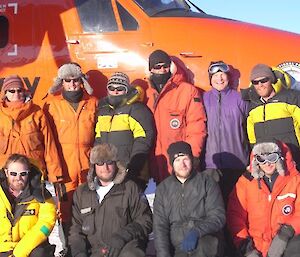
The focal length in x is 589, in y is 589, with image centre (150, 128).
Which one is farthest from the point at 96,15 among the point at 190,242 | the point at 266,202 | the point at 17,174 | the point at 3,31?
the point at 190,242

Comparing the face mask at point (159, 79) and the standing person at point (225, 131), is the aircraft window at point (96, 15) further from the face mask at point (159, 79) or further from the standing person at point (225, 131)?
the standing person at point (225, 131)

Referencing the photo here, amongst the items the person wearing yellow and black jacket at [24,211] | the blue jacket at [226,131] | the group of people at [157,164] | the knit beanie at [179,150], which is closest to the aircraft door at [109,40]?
the group of people at [157,164]

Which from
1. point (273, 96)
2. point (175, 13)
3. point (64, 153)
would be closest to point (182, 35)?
point (175, 13)

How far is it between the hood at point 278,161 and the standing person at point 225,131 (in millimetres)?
512

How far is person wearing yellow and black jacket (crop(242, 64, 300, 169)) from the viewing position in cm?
596

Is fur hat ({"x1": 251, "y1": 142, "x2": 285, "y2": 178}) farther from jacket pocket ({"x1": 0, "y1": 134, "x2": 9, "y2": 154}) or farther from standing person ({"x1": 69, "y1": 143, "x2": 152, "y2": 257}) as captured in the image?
jacket pocket ({"x1": 0, "y1": 134, "x2": 9, "y2": 154})

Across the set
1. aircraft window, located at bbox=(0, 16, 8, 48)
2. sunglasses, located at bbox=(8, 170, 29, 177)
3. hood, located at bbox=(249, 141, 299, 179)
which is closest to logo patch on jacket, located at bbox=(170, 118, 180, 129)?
hood, located at bbox=(249, 141, 299, 179)

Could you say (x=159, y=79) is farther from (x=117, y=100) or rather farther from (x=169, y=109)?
(x=117, y=100)

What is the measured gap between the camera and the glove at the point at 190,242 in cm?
509

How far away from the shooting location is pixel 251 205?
554 centimetres

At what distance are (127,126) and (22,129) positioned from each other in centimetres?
108

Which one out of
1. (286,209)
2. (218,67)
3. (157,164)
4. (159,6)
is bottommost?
(286,209)

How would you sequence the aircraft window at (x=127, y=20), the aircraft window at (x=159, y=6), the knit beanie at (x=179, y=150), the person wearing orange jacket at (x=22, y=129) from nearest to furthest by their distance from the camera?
1. the knit beanie at (x=179, y=150)
2. the person wearing orange jacket at (x=22, y=129)
3. the aircraft window at (x=127, y=20)
4. the aircraft window at (x=159, y=6)

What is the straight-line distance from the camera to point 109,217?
5.41 metres
